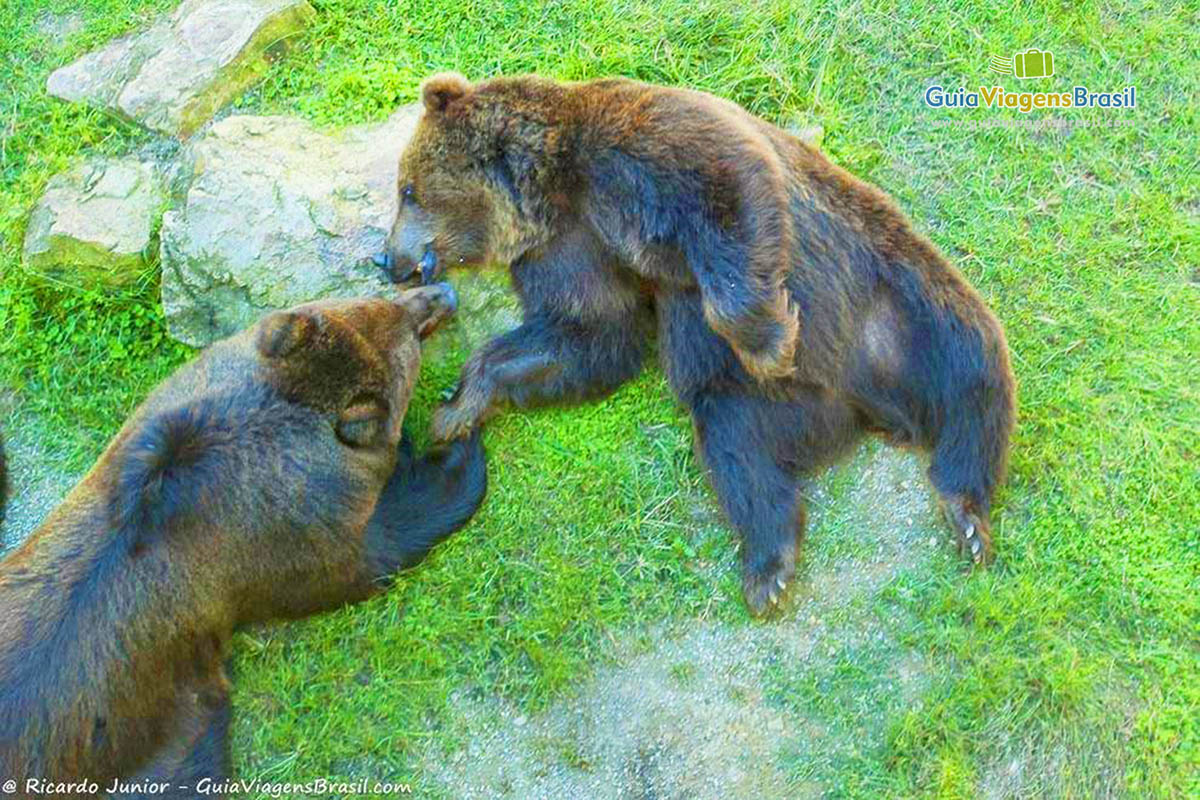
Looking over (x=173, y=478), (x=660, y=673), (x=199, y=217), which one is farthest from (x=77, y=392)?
(x=660, y=673)

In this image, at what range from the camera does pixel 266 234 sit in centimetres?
631

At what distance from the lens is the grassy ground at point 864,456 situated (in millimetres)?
5434

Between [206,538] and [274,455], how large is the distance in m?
0.47

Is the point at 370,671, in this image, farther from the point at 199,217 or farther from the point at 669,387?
the point at 199,217

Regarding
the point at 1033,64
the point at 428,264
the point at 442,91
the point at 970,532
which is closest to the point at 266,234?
the point at 428,264

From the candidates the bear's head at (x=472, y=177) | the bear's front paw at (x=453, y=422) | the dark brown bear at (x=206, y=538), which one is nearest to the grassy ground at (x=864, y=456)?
the bear's front paw at (x=453, y=422)

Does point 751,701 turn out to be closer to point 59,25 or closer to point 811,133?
point 811,133

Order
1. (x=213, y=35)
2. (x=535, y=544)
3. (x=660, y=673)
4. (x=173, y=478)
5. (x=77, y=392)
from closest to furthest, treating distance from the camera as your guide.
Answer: (x=173, y=478) < (x=660, y=673) < (x=535, y=544) < (x=77, y=392) < (x=213, y=35)

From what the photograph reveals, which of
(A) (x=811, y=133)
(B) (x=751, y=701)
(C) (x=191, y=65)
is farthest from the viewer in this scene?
(C) (x=191, y=65)

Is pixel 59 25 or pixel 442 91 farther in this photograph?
pixel 59 25

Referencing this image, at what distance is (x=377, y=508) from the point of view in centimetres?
594

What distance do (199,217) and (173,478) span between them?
1.78 metres

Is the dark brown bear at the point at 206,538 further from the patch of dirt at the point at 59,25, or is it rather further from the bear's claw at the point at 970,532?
the patch of dirt at the point at 59,25

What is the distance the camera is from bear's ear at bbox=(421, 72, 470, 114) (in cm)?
595
